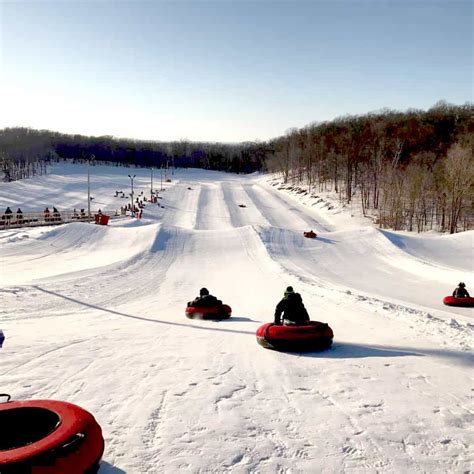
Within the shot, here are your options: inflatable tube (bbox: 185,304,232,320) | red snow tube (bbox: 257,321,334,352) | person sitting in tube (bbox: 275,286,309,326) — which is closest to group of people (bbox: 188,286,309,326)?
person sitting in tube (bbox: 275,286,309,326)

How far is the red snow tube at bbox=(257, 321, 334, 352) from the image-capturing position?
8.89 metres

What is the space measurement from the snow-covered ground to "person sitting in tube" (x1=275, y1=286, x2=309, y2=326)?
2.78ft

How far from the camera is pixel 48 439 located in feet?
13.5

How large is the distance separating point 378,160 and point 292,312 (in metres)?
59.5

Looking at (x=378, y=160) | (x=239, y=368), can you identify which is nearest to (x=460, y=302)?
(x=239, y=368)

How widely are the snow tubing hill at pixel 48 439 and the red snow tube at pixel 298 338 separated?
4.88 m

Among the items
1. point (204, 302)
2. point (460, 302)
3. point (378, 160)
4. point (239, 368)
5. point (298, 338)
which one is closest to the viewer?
point (239, 368)

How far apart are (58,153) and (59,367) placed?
178894 millimetres

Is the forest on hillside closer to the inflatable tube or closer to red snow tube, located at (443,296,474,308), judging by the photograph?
red snow tube, located at (443,296,474,308)

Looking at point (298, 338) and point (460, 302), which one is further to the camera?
point (460, 302)

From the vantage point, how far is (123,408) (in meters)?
5.84

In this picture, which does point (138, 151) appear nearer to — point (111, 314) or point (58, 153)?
point (58, 153)

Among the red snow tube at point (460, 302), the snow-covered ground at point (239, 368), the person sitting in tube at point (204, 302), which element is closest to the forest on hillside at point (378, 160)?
the snow-covered ground at point (239, 368)

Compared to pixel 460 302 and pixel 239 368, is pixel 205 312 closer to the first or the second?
pixel 239 368
